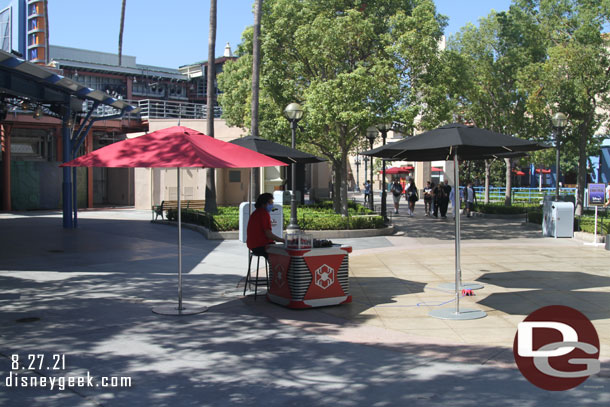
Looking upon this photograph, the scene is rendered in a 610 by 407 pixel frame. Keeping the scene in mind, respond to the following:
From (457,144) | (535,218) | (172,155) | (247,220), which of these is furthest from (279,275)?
(535,218)

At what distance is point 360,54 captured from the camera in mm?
22719

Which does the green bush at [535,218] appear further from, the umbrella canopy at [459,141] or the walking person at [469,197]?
the umbrella canopy at [459,141]

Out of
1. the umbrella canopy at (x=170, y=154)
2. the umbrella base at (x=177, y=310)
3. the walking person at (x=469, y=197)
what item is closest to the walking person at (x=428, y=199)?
the walking person at (x=469, y=197)

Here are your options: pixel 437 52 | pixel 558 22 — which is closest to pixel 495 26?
pixel 558 22

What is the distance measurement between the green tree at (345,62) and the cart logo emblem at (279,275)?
11.5 meters

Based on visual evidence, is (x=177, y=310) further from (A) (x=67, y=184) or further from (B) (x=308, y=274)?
(A) (x=67, y=184)

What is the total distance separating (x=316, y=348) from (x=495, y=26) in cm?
2605

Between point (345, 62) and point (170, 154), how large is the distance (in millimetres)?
15845

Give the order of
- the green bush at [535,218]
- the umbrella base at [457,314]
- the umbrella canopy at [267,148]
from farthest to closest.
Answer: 1. the green bush at [535,218]
2. the umbrella canopy at [267,148]
3. the umbrella base at [457,314]

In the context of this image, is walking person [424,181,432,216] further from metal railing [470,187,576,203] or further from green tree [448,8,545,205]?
metal railing [470,187,576,203]

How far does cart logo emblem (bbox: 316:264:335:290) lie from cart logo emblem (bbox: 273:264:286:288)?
516 millimetres

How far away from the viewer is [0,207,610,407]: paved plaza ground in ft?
17.1

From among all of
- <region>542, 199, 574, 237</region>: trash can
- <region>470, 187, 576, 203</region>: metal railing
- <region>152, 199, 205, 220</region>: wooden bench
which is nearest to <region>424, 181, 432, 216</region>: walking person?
<region>470, 187, 576, 203</region>: metal railing

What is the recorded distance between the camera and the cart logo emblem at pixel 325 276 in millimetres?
8758
